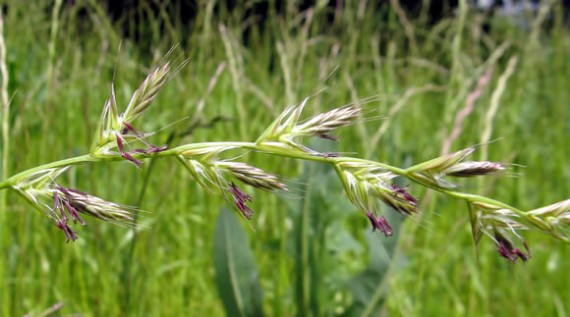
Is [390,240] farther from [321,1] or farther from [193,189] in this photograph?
[193,189]

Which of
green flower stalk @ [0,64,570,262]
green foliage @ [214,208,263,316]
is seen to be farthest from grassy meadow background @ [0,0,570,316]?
green flower stalk @ [0,64,570,262]

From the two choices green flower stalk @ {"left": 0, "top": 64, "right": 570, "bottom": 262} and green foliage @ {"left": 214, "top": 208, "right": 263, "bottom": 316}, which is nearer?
green flower stalk @ {"left": 0, "top": 64, "right": 570, "bottom": 262}

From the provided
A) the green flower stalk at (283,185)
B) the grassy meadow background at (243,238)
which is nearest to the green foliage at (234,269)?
the grassy meadow background at (243,238)

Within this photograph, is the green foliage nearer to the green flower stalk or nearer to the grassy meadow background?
the grassy meadow background

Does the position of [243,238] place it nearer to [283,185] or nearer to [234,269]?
[234,269]

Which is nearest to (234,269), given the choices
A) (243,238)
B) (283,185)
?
(243,238)

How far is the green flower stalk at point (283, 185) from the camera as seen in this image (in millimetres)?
374

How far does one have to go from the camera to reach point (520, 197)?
2.45 metres

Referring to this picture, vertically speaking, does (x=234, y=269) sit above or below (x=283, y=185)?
below

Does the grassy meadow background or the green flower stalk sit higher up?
the green flower stalk

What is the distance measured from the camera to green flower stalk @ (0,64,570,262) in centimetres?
37

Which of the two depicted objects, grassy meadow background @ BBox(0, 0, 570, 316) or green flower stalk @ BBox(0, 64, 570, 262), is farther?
grassy meadow background @ BBox(0, 0, 570, 316)

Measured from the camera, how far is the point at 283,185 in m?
0.38

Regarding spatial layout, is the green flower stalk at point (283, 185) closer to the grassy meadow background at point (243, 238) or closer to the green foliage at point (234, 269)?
the grassy meadow background at point (243, 238)
